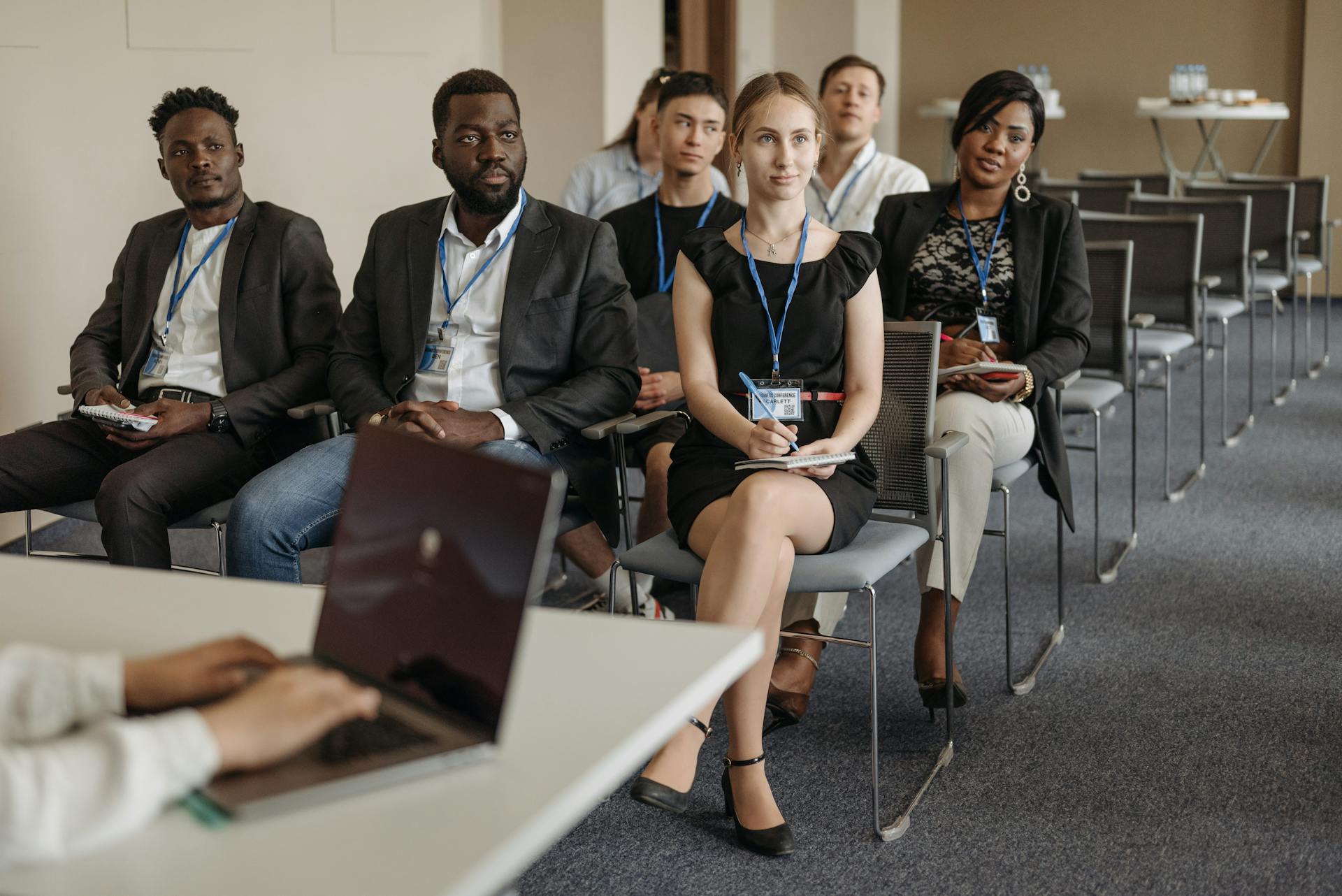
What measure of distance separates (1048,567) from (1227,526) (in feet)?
2.48

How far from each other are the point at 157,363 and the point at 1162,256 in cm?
314

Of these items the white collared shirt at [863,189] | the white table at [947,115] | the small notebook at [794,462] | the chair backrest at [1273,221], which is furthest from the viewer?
the white table at [947,115]

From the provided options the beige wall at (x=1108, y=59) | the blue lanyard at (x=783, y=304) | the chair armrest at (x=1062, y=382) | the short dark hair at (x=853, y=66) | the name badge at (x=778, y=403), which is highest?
the beige wall at (x=1108, y=59)

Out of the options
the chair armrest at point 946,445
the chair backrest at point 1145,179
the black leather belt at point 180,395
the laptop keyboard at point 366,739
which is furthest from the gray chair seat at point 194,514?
the chair backrest at point 1145,179

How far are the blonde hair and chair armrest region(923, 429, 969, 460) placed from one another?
0.65m

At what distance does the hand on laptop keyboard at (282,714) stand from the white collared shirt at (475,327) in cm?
182

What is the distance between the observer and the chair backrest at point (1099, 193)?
19.5 ft

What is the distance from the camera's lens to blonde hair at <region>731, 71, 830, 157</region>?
253 centimetres

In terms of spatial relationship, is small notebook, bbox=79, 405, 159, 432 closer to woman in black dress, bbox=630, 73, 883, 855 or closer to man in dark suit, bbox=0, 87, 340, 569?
man in dark suit, bbox=0, 87, 340, 569

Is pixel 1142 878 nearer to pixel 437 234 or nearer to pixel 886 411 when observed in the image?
pixel 886 411

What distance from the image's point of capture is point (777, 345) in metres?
2.56

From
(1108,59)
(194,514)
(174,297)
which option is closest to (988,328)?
(194,514)

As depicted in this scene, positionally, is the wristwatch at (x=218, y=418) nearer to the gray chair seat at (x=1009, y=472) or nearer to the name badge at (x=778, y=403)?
the name badge at (x=778, y=403)

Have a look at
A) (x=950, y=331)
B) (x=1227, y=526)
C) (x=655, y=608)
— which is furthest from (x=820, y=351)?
(x=1227, y=526)
